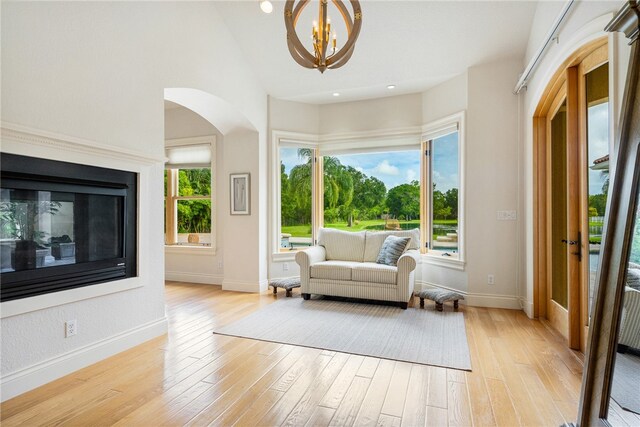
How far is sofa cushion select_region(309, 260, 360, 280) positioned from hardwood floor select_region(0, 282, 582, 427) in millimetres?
1545

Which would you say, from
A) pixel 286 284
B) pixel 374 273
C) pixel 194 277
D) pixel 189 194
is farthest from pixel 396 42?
pixel 194 277

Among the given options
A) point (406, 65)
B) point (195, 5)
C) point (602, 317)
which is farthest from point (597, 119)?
point (195, 5)

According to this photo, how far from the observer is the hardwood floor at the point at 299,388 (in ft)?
6.21

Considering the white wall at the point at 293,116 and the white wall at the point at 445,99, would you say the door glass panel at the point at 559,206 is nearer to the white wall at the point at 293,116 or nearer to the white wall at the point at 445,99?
the white wall at the point at 445,99

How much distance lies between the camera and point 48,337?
233 centimetres

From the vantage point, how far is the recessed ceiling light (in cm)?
369

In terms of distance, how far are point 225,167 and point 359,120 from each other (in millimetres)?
2210

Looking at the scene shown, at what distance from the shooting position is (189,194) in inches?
233

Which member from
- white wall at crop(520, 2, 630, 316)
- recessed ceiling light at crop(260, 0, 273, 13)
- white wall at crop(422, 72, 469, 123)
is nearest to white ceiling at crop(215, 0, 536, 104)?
white wall at crop(422, 72, 469, 123)

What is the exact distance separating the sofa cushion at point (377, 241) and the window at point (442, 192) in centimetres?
33

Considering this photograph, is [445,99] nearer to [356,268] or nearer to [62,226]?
[356,268]

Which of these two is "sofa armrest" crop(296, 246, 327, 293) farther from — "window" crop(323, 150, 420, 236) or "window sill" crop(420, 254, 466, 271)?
"window sill" crop(420, 254, 466, 271)

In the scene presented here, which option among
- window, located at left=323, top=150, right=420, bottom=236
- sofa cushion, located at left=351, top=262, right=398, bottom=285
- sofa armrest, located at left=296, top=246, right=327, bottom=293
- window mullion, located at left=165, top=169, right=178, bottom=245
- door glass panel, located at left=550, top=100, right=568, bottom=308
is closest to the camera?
door glass panel, located at left=550, top=100, right=568, bottom=308

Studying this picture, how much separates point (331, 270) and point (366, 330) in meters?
1.18
